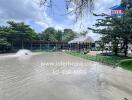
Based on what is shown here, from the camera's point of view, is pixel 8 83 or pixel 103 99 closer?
pixel 103 99

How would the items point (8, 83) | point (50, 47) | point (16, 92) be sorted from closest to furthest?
point (16, 92) → point (8, 83) → point (50, 47)

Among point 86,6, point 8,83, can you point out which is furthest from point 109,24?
point 86,6

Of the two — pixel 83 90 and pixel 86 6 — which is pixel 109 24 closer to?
pixel 83 90

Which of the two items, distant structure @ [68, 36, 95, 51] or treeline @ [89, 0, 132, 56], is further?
distant structure @ [68, 36, 95, 51]

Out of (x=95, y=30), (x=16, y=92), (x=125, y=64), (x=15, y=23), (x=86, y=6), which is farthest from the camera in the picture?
(x=15, y=23)

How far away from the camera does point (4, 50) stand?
42875 millimetres

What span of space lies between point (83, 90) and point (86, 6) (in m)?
6.44

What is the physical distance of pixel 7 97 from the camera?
25.5ft

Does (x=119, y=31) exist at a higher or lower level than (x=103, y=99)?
higher

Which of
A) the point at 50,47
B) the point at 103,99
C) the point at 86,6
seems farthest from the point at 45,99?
the point at 50,47

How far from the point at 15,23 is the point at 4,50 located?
7532mm

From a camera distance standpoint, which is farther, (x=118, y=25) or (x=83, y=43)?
(x=83, y=43)

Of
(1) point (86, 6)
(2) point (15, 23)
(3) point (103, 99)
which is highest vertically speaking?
(2) point (15, 23)

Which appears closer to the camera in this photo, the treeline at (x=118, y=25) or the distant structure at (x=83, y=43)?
Result: the treeline at (x=118, y=25)
